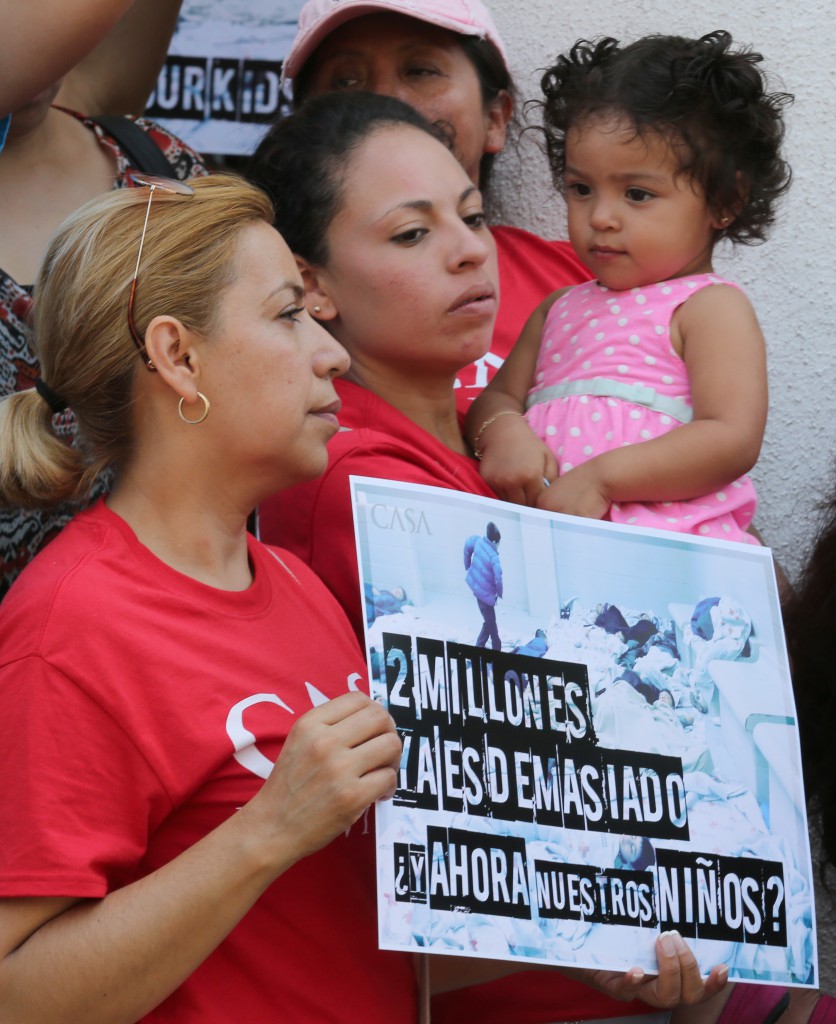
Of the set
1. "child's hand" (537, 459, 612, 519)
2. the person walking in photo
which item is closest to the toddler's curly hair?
"child's hand" (537, 459, 612, 519)

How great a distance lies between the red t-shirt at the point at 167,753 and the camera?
1.47 meters

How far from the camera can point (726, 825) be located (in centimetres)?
175

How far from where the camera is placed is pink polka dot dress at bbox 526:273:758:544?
220 cm

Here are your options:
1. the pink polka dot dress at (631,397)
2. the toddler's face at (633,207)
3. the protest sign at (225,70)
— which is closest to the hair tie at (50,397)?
the pink polka dot dress at (631,397)

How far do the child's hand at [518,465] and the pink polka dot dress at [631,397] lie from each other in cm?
5

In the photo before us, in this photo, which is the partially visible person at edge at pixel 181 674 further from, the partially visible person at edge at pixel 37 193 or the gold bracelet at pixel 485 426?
the gold bracelet at pixel 485 426

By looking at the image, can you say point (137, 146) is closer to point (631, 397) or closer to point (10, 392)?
point (10, 392)

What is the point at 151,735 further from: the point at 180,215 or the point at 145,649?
the point at 180,215

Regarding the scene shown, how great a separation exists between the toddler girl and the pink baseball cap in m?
0.45

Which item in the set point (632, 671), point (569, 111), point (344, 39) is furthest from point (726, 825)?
point (344, 39)

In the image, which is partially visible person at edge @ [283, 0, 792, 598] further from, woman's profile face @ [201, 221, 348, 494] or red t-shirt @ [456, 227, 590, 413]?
woman's profile face @ [201, 221, 348, 494]

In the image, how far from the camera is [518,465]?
86.7 inches

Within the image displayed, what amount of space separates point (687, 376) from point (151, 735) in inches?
44.6

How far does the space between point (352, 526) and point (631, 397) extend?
51cm
